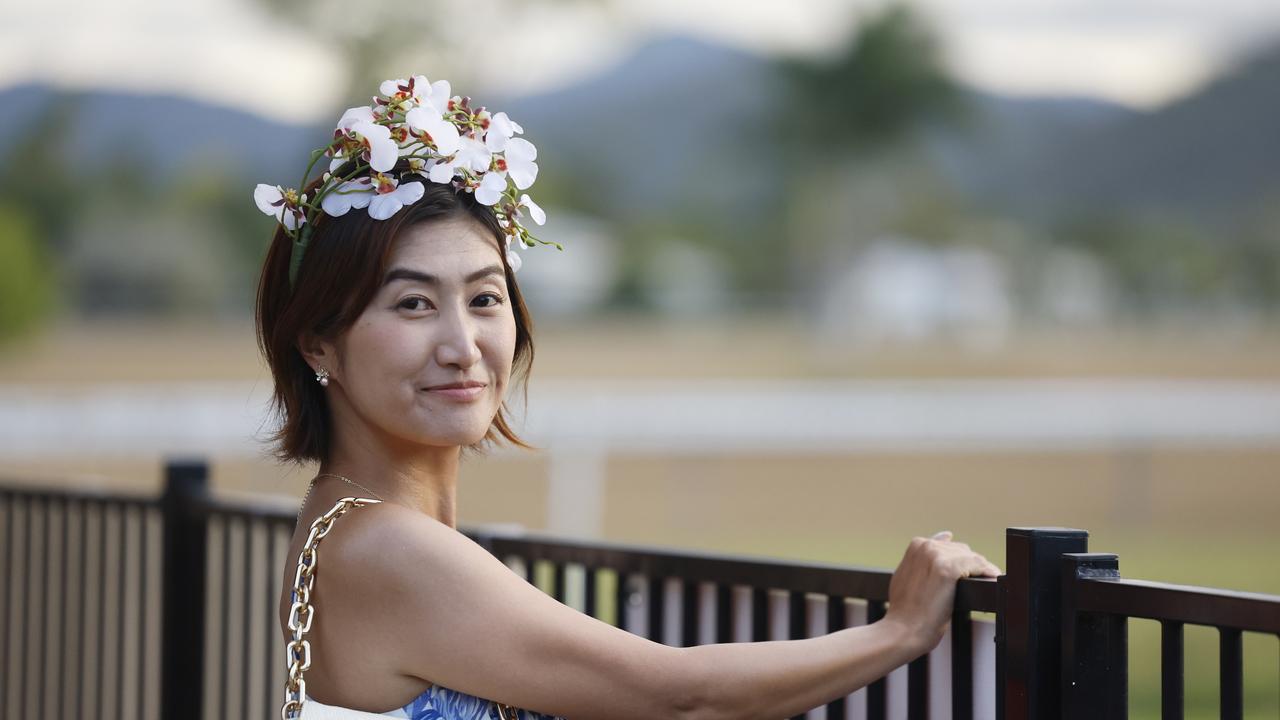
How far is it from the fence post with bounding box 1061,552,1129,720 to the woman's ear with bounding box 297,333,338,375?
0.91 m

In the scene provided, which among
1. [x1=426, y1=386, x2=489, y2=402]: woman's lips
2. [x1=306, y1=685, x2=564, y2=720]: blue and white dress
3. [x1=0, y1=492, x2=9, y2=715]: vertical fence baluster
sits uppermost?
[x1=426, y1=386, x2=489, y2=402]: woman's lips

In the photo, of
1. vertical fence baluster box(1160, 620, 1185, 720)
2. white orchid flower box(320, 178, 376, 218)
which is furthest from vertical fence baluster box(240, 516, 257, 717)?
vertical fence baluster box(1160, 620, 1185, 720)

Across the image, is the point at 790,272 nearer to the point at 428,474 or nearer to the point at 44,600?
the point at 44,600

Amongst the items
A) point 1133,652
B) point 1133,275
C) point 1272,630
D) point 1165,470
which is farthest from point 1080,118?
point 1272,630

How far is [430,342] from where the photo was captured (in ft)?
6.38

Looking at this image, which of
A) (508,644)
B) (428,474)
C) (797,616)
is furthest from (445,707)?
(797,616)

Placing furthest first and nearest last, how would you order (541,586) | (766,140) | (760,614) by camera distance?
1. (766,140)
2. (541,586)
3. (760,614)

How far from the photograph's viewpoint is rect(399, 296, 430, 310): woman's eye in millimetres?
1949

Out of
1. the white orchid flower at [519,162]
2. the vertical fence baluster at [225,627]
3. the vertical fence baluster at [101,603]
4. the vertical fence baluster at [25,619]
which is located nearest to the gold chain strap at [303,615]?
the white orchid flower at [519,162]

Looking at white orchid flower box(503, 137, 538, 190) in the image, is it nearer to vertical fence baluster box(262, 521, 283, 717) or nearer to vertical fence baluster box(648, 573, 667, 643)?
vertical fence baluster box(648, 573, 667, 643)

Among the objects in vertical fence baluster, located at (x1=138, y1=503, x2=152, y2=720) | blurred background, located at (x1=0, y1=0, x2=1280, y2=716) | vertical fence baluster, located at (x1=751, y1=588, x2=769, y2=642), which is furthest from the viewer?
blurred background, located at (x1=0, y1=0, x2=1280, y2=716)

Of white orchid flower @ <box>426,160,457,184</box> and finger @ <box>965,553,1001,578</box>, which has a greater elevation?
white orchid flower @ <box>426,160,457,184</box>

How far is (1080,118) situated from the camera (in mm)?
118312

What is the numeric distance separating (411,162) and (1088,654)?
1005 mm
